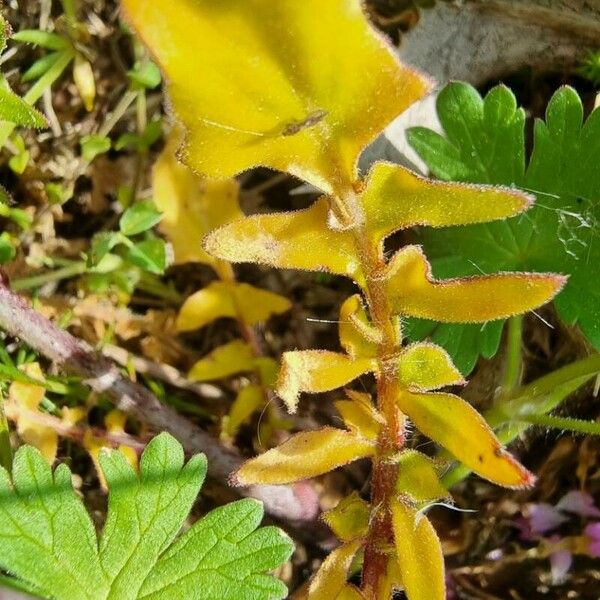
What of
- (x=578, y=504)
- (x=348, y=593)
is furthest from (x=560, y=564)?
(x=348, y=593)

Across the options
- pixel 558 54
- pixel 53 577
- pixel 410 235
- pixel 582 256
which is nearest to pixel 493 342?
pixel 582 256

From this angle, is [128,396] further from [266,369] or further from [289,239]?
[289,239]

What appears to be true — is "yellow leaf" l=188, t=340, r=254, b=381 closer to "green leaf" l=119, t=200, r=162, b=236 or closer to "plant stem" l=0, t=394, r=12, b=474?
"green leaf" l=119, t=200, r=162, b=236

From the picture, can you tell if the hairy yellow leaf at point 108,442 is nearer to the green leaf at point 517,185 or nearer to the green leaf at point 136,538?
the green leaf at point 136,538

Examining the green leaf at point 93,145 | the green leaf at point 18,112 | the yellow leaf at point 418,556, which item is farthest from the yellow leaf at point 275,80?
the green leaf at point 93,145

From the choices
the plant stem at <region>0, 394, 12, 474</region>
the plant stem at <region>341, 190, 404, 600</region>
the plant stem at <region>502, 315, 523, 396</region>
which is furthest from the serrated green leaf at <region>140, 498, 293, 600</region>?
the plant stem at <region>502, 315, 523, 396</region>

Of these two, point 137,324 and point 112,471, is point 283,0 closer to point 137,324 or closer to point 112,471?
point 112,471
